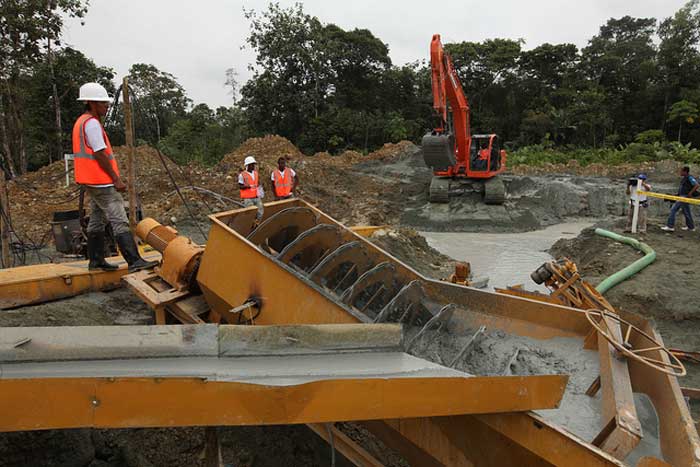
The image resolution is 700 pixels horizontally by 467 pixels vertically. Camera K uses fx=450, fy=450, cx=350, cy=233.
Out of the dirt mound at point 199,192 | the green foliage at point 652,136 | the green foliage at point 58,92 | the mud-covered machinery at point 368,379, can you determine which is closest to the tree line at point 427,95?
the green foliage at point 652,136

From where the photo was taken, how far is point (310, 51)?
27609mm

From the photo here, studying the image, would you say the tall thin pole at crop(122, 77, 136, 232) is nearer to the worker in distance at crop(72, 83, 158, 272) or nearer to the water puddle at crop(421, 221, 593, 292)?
the worker in distance at crop(72, 83, 158, 272)

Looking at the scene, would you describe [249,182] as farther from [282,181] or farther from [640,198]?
[640,198]

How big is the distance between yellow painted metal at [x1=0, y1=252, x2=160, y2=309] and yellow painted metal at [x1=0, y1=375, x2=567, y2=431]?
95.0 inches

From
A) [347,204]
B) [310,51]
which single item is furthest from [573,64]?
[347,204]

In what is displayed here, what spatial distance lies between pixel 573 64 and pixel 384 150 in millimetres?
18419

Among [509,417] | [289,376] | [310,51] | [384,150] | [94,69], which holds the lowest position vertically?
[509,417]

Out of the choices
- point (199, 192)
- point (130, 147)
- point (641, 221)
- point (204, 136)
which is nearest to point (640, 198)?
point (641, 221)

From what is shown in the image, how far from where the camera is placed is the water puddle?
7.69 m

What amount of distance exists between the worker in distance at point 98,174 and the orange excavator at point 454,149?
868cm

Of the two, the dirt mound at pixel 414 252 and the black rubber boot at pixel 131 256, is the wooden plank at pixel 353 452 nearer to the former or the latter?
the black rubber boot at pixel 131 256

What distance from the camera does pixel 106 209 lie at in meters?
3.58

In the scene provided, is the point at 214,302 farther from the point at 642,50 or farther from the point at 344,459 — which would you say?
the point at 642,50

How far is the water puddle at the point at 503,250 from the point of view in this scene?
303 inches
